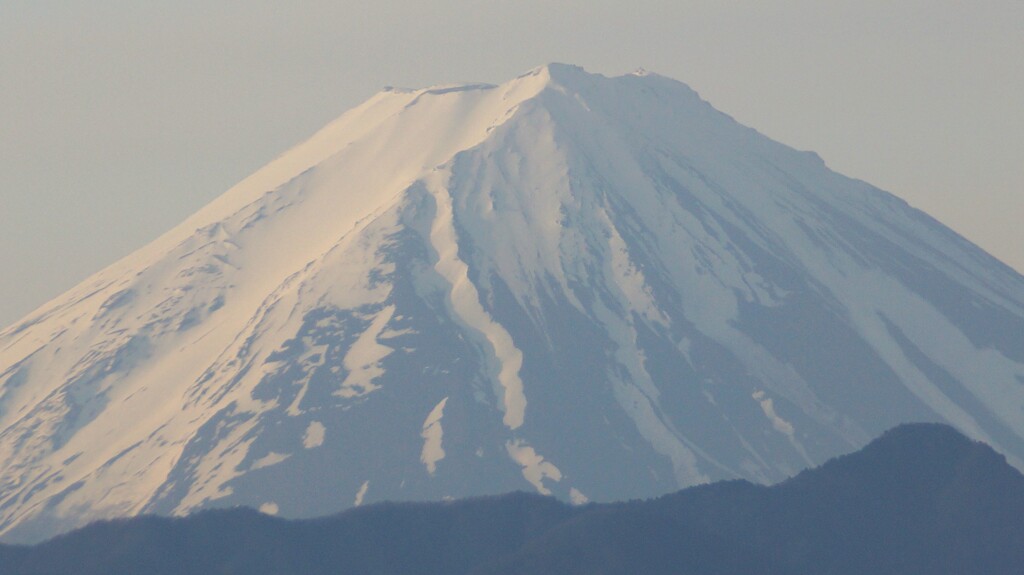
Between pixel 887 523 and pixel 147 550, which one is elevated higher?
pixel 147 550

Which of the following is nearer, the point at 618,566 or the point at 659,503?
the point at 618,566

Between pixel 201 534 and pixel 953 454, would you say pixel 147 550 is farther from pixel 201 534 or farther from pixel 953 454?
pixel 953 454

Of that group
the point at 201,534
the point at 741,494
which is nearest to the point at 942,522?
the point at 741,494

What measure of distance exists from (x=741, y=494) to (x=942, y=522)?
1037 cm

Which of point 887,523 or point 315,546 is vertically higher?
point 315,546

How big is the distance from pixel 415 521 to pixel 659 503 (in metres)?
11.0

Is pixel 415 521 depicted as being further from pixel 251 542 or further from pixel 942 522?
pixel 942 522

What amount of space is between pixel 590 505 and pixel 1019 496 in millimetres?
19202

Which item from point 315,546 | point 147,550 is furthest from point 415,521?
point 147,550

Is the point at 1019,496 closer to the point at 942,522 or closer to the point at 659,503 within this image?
the point at 942,522

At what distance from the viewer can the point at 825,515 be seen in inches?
4365

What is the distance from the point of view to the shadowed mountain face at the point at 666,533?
104 m

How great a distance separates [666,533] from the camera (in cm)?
10556

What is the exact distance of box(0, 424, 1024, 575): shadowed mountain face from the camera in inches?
4102
